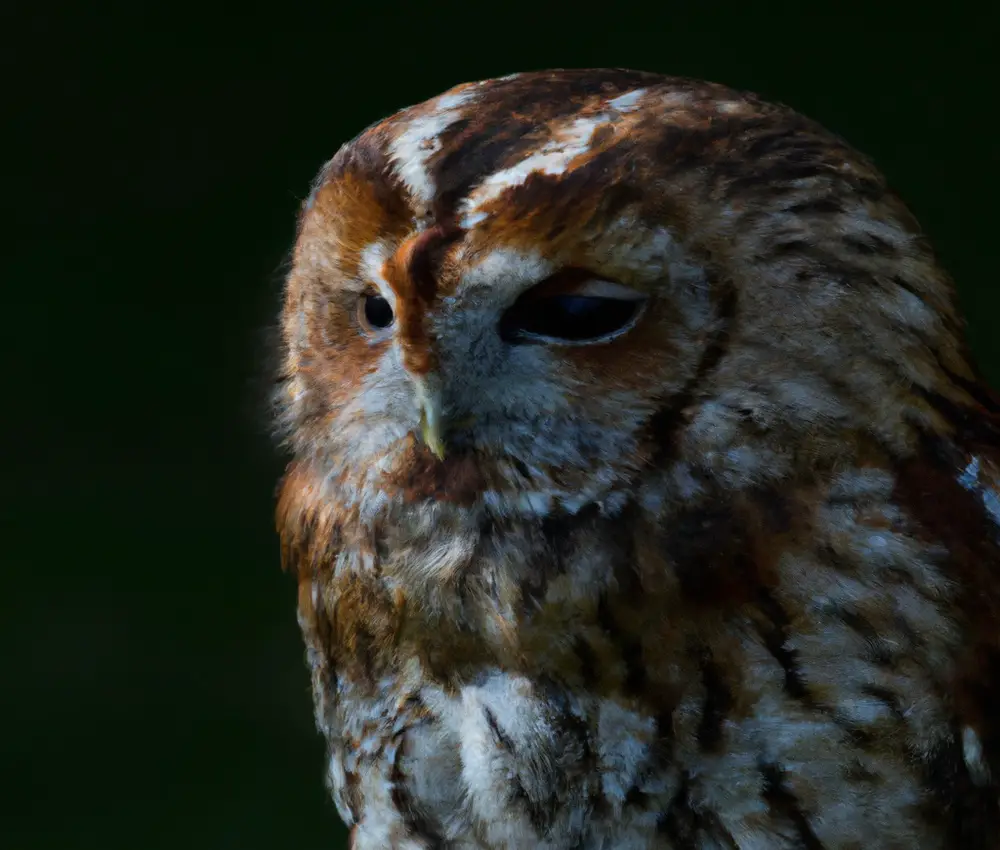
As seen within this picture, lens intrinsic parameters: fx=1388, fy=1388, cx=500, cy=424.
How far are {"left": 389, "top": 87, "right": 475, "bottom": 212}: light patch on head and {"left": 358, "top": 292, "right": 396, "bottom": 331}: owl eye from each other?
0.09 metres

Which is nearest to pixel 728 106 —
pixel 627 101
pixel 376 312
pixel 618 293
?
pixel 627 101

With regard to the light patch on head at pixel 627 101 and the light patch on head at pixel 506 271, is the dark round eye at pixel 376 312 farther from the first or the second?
the light patch on head at pixel 627 101

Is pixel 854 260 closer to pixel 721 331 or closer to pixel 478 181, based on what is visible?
pixel 721 331

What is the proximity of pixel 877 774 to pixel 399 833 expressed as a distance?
0.43 metres

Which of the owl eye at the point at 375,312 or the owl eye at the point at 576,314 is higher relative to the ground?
the owl eye at the point at 576,314

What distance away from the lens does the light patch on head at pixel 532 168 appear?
95cm

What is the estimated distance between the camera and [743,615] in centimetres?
105

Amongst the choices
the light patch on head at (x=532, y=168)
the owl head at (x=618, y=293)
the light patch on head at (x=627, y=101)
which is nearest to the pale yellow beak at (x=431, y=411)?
the owl head at (x=618, y=293)

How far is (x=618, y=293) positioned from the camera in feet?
3.12

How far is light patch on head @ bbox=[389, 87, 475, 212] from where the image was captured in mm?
976

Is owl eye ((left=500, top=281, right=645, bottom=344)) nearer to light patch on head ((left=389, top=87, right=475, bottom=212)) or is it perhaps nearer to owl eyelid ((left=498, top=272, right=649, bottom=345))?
owl eyelid ((left=498, top=272, right=649, bottom=345))

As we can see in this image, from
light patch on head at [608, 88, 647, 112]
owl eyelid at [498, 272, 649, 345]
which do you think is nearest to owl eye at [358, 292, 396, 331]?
owl eyelid at [498, 272, 649, 345]

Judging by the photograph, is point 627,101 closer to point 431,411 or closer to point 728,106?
point 728,106

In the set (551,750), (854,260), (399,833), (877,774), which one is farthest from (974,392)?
(399,833)
